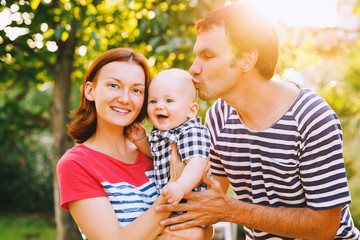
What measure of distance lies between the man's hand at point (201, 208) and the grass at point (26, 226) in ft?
17.6

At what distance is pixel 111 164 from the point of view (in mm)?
1960

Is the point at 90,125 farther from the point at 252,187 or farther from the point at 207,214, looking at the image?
the point at 252,187

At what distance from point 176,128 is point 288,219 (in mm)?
783

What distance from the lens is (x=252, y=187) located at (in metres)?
2.21

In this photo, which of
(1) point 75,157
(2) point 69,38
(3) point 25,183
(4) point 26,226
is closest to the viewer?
(1) point 75,157

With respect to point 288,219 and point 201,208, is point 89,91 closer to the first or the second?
point 201,208

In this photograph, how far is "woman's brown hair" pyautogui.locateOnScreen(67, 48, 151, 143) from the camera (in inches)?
80.4

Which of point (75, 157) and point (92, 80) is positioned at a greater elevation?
point (92, 80)

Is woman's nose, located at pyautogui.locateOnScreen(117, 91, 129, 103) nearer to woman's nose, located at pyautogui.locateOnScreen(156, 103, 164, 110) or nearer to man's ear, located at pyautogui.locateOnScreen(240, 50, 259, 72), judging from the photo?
woman's nose, located at pyautogui.locateOnScreen(156, 103, 164, 110)

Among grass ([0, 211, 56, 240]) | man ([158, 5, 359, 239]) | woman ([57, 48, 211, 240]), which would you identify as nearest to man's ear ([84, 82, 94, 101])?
woman ([57, 48, 211, 240])

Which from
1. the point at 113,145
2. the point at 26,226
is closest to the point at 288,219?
the point at 113,145

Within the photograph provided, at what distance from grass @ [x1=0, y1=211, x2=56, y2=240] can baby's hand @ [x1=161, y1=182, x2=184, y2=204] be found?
5524 millimetres

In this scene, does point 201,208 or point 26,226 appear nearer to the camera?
point 201,208

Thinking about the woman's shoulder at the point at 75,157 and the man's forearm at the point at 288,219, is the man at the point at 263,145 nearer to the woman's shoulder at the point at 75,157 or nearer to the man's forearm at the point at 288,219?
the man's forearm at the point at 288,219
